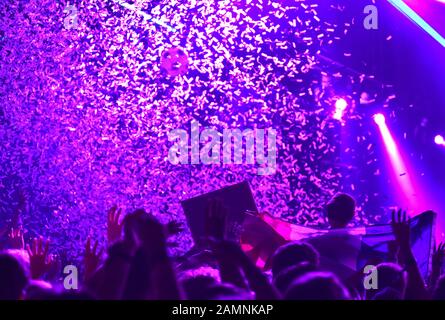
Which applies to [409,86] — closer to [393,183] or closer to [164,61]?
[393,183]

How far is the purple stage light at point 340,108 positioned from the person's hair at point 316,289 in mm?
9357

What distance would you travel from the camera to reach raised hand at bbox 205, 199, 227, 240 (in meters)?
2.86

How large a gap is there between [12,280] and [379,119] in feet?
33.7

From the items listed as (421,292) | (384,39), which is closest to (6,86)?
Answer: (384,39)

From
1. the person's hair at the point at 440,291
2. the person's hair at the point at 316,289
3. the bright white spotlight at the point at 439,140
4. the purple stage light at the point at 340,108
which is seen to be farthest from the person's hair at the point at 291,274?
the bright white spotlight at the point at 439,140

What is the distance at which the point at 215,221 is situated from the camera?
2.91 meters

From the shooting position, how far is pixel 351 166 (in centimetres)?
1129

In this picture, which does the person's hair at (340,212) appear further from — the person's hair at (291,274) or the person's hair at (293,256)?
the person's hair at (291,274)

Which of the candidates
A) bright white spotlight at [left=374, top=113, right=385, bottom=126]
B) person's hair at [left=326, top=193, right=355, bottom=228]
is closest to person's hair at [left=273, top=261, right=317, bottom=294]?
person's hair at [left=326, top=193, right=355, bottom=228]

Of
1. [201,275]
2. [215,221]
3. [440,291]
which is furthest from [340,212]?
[201,275]

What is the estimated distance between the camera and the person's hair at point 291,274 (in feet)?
9.10

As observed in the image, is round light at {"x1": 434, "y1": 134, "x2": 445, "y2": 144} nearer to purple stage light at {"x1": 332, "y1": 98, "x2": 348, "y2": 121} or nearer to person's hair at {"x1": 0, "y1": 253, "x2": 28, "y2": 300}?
purple stage light at {"x1": 332, "y1": 98, "x2": 348, "y2": 121}

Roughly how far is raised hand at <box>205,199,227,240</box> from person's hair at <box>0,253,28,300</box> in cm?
87
